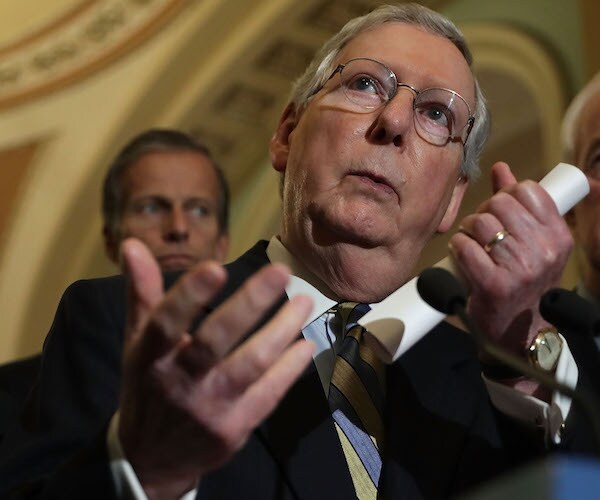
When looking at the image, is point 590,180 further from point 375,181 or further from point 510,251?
point 510,251

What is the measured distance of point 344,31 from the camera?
2.43 metres

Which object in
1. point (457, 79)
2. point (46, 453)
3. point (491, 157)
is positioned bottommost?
point (46, 453)

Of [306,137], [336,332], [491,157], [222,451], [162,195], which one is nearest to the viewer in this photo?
[222,451]

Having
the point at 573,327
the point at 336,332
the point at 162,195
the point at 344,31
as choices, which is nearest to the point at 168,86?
the point at 162,195

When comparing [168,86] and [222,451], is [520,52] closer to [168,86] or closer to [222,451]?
[168,86]

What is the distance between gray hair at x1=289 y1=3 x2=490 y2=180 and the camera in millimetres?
2379

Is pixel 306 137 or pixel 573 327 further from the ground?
pixel 306 137

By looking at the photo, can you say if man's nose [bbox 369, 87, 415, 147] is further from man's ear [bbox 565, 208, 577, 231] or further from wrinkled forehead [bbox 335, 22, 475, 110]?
man's ear [bbox 565, 208, 577, 231]

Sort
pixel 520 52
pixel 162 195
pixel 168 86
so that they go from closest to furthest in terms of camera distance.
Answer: pixel 162 195 < pixel 520 52 < pixel 168 86

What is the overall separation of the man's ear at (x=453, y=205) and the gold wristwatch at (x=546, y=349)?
49 centimetres

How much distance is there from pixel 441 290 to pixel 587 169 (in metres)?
1.46

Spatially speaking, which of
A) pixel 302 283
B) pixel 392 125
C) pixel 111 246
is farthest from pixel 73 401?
pixel 111 246

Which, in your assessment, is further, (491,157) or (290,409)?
(491,157)

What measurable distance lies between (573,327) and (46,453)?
695mm
